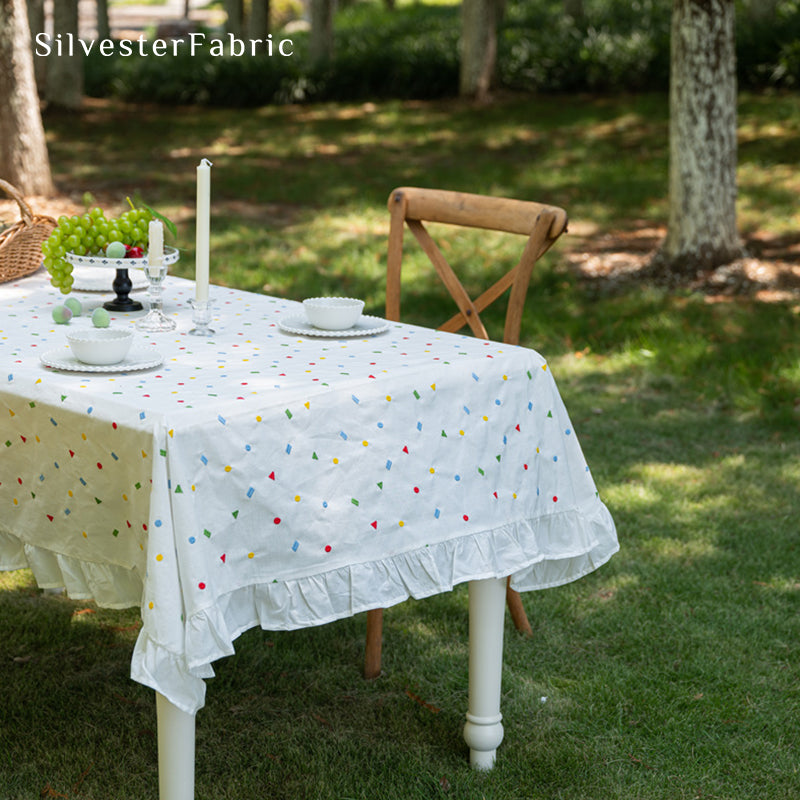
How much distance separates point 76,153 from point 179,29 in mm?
15757

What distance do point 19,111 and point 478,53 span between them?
648cm

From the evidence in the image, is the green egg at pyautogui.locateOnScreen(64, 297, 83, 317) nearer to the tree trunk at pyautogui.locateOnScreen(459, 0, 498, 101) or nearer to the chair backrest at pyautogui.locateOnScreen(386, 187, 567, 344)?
the chair backrest at pyautogui.locateOnScreen(386, 187, 567, 344)

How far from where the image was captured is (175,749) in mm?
2104

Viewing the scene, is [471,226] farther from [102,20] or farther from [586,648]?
[102,20]

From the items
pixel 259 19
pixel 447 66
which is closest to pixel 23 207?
Result: pixel 447 66

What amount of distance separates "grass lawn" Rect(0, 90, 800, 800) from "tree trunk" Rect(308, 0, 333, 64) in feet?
25.6

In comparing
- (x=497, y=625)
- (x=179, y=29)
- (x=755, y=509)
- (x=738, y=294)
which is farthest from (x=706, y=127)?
(x=179, y=29)

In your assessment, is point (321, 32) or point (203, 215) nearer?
point (203, 215)

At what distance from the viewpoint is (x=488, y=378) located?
2.46 metres

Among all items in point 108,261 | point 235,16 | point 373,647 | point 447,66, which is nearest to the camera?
point 108,261

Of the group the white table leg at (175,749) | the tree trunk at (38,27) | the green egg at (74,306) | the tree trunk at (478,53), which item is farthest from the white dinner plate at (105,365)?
the tree trunk at (38,27)

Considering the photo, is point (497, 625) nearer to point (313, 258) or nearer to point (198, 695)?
point (198, 695)

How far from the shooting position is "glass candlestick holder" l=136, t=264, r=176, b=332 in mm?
2674

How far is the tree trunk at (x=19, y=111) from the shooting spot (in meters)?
8.66
